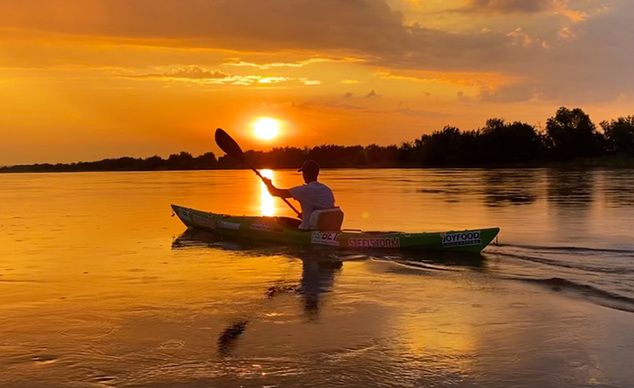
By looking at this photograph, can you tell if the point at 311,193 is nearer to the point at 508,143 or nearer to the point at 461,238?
the point at 461,238

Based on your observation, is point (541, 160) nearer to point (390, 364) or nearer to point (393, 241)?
point (393, 241)

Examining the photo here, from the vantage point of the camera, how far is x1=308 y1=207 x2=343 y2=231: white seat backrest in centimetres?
1380

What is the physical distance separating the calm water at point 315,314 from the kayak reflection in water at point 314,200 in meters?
0.69

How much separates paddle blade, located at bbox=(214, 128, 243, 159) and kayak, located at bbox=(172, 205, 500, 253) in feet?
9.61

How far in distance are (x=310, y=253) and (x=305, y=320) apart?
5682 mm

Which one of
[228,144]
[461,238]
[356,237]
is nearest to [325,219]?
[356,237]

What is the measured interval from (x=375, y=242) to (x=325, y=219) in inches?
48.8

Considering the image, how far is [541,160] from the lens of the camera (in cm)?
10488

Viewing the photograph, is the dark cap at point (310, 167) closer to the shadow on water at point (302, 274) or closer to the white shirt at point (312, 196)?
the white shirt at point (312, 196)

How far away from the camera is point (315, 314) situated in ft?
25.8

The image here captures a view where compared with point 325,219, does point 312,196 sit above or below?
above

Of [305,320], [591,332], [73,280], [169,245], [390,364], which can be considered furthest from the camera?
[169,245]

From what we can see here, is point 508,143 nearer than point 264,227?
No

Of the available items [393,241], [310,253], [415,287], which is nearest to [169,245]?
[310,253]
